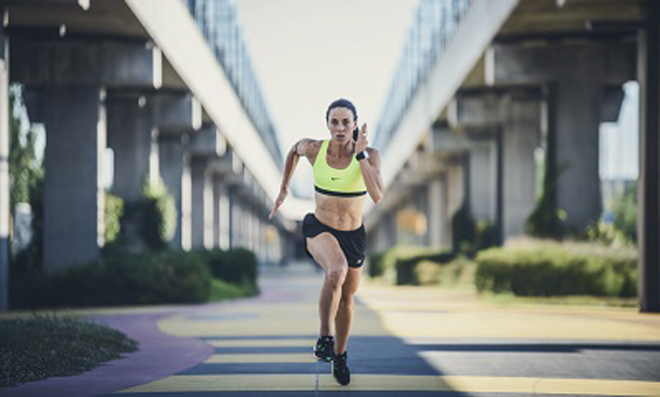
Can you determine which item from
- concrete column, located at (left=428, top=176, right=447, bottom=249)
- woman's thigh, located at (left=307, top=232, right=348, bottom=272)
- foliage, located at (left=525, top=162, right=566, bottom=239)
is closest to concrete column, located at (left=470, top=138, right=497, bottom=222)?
concrete column, located at (left=428, top=176, right=447, bottom=249)

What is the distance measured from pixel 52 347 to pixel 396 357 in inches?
117

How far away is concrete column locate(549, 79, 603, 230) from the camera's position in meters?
24.4

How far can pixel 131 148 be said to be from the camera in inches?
1104

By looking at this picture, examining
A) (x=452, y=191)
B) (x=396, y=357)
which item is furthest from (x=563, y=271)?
(x=452, y=191)

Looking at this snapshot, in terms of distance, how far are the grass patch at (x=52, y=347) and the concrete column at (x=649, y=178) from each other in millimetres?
8315

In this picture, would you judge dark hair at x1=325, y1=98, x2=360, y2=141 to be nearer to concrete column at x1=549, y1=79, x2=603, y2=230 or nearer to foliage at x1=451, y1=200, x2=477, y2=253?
concrete column at x1=549, y1=79, x2=603, y2=230

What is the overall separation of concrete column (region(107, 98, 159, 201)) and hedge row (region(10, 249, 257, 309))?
685cm

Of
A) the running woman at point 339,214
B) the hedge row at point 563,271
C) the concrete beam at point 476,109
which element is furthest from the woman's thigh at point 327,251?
the concrete beam at point 476,109

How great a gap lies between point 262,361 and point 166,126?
2049 cm

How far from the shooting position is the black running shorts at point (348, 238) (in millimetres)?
7363

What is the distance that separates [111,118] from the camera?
28.3 meters

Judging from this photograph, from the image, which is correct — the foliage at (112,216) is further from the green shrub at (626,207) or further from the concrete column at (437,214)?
the concrete column at (437,214)

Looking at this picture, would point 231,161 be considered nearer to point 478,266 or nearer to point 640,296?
point 478,266

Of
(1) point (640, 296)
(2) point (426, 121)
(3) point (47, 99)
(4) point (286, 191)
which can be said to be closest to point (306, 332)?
(4) point (286, 191)
